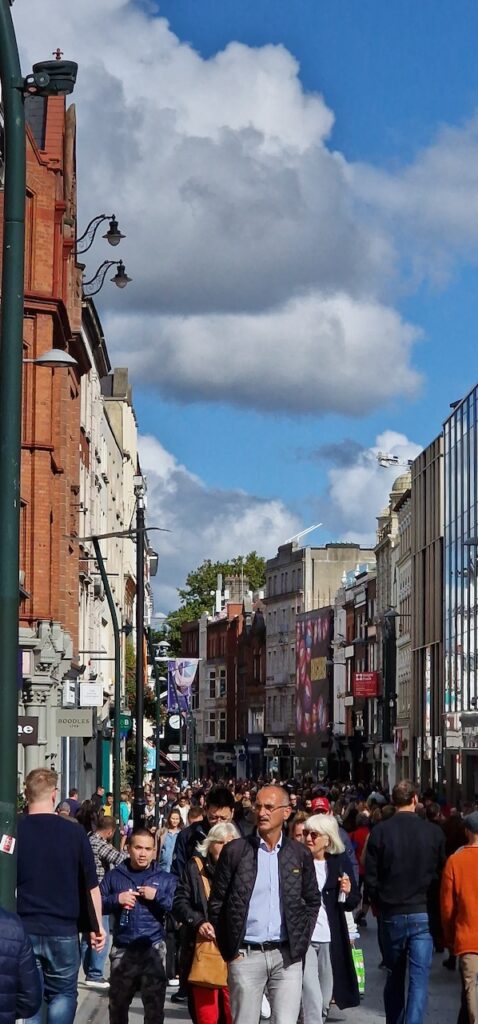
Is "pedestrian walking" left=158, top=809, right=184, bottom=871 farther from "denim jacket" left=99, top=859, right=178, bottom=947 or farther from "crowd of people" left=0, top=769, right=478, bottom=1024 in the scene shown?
"denim jacket" left=99, top=859, right=178, bottom=947

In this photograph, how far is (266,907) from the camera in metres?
10.2

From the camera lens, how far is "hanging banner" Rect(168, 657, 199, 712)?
8225 centimetres

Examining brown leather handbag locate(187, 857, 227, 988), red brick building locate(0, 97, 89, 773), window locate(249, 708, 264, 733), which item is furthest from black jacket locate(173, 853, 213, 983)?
window locate(249, 708, 264, 733)

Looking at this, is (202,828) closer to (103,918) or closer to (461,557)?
(103,918)

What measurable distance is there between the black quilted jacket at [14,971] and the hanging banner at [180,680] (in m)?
73.8

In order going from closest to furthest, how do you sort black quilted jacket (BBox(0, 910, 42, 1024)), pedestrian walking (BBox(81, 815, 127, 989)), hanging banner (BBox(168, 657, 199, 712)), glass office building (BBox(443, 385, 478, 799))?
1. black quilted jacket (BBox(0, 910, 42, 1024))
2. pedestrian walking (BBox(81, 815, 127, 989))
3. glass office building (BBox(443, 385, 478, 799))
4. hanging banner (BBox(168, 657, 199, 712))

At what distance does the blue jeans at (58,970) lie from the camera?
10969mm

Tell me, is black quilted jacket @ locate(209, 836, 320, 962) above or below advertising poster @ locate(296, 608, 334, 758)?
below

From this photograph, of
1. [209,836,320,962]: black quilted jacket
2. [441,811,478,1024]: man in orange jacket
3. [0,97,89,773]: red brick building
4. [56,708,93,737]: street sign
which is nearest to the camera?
[209,836,320,962]: black quilted jacket

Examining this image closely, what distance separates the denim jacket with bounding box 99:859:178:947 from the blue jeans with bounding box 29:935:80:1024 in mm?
1017

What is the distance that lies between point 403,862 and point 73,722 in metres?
23.0

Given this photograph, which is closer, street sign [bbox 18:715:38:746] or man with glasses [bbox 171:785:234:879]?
man with glasses [bbox 171:785:234:879]

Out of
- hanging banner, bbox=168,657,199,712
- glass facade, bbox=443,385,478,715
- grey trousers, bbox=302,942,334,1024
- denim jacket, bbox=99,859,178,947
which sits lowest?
grey trousers, bbox=302,942,334,1024

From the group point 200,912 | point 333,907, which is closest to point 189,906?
point 200,912
